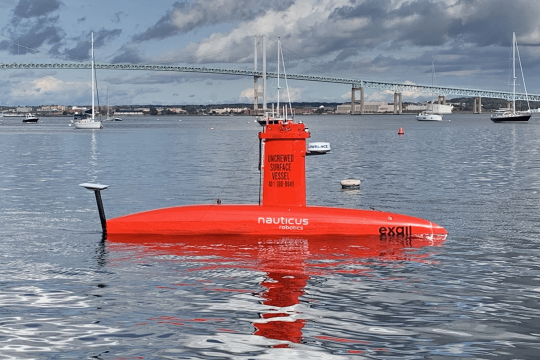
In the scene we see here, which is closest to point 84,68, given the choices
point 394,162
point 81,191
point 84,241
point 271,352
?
point 394,162

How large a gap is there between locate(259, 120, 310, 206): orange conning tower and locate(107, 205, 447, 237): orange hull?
44 cm

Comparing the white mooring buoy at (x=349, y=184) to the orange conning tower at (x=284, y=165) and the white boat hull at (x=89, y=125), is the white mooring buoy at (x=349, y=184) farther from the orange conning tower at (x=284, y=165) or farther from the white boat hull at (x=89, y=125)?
the white boat hull at (x=89, y=125)

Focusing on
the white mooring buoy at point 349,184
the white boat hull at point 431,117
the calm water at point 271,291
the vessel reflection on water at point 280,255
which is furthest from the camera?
the white boat hull at point 431,117

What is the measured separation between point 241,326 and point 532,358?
11.2ft

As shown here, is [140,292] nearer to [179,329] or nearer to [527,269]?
[179,329]

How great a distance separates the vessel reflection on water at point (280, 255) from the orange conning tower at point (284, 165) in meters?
1.18

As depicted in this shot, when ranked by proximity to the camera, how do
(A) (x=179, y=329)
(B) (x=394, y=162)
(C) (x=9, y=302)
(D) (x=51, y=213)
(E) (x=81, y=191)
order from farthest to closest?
(B) (x=394, y=162), (E) (x=81, y=191), (D) (x=51, y=213), (C) (x=9, y=302), (A) (x=179, y=329)

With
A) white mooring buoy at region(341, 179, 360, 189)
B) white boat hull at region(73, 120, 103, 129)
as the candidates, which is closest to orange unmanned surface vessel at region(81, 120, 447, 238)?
white mooring buoy at region(341, 179, 360, 189)

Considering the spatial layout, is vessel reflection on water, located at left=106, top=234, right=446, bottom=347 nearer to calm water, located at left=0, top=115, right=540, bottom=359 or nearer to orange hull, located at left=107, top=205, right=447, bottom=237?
calm water, located at left=0, top=115, right=540, bottom=359

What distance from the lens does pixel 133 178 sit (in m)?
31.8

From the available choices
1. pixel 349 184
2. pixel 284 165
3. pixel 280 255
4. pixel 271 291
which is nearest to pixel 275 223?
pixel 284 165

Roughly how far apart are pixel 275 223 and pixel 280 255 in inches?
73.2

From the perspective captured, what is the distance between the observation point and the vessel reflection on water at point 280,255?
394 inches

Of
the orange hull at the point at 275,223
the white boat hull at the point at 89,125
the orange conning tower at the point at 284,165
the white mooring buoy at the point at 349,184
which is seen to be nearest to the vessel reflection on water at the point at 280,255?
the orange hull at the point at 275,223
